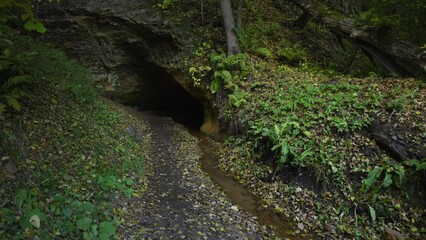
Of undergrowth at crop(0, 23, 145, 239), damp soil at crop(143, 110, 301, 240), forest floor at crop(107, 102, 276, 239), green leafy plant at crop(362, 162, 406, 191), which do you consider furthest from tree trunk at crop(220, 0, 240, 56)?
green leafy plant at crop(362, 162, 406, 191)

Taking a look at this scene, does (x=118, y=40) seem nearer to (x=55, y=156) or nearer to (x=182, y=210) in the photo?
(x=55, y=156)

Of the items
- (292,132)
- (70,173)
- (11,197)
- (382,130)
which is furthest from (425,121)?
(11,197)

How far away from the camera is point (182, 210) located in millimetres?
6230

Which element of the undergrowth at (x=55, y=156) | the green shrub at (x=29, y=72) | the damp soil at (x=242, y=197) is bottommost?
the damp soil at (x=242, y=197)

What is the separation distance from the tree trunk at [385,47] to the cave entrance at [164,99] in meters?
8.15

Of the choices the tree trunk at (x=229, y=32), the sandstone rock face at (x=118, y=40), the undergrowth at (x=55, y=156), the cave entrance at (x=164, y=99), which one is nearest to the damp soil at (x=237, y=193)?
the sandstone rock face at (x=118, y=40)

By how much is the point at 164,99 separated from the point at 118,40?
4.91m

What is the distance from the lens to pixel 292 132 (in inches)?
326

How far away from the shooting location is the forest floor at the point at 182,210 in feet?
17.8

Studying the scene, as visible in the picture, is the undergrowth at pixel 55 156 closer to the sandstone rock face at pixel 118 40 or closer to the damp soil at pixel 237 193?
the damp soil at pixel 237 193

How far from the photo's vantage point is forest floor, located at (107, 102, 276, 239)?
17.8 ft

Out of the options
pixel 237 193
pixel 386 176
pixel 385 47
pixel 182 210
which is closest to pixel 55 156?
pixel 182 210

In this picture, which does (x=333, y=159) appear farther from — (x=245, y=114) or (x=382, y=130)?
(x=245, y=114)

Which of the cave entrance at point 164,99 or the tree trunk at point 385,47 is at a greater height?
the tree trunk at point 385,47
